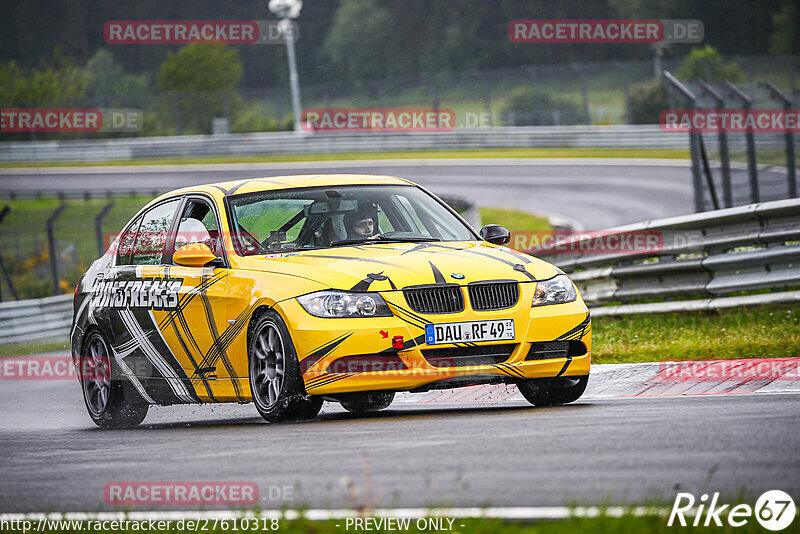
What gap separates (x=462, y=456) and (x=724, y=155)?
10412 mm

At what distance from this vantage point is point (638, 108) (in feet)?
155

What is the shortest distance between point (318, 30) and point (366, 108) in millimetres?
50647

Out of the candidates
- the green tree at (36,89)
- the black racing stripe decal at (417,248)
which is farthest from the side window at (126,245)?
the green tree at (36,89)

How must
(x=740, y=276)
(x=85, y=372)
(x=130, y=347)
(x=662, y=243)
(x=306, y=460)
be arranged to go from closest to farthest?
(x=306, y=460) → (x=130, y=347) → (x=85, y=372) → (x=740, y=276) → (x=662, y=243)

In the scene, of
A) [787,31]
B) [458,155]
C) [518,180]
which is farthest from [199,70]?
[518,180]

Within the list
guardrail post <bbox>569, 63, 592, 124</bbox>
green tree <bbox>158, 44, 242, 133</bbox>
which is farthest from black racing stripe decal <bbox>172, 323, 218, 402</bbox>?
green tree <bbox>158, 44, 242, 133</bbox>

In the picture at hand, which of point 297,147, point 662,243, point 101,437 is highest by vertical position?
point 297,147

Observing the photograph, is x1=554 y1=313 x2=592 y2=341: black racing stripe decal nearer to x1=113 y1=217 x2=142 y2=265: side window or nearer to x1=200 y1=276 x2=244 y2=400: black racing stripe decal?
x1=200 y1=276 x2=244 y2=400: black racing stripe decal

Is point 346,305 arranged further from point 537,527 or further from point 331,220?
point 537,527

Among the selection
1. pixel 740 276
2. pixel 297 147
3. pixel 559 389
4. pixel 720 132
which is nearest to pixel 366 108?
pixel 297 147

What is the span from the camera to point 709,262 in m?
11.6

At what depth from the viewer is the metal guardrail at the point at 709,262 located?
11.2 m

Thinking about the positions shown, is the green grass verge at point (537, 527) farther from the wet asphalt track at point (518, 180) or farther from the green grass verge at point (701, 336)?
the wet asphalt track at point (518, 180)

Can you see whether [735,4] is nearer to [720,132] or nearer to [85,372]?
[720,132]
